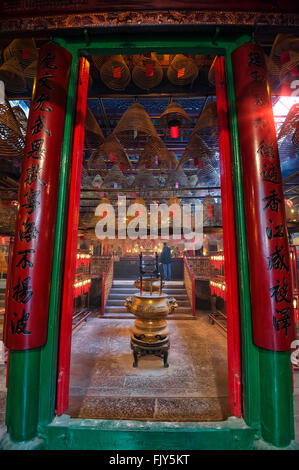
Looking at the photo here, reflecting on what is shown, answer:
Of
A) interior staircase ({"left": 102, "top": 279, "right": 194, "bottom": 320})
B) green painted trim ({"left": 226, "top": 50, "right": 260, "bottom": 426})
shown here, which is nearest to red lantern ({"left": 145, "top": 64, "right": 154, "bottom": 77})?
green painted trim ({"left": 226, "top": 50, "right": 260, "bottom": 426})

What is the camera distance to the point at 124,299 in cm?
866

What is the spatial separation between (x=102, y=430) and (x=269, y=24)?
12.7ft

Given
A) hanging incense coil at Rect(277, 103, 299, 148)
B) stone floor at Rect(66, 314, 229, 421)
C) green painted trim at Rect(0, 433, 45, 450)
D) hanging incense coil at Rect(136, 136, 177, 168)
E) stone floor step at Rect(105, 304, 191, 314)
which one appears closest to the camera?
green painted trim at Rect(0, 433, 45, 450)

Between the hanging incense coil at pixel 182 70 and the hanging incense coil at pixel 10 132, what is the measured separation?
2.65 metres

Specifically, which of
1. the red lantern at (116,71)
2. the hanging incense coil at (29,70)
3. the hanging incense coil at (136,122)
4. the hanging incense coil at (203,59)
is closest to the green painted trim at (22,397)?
the hanging incense coil at (136,122)

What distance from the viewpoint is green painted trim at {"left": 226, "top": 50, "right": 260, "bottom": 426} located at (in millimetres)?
1570

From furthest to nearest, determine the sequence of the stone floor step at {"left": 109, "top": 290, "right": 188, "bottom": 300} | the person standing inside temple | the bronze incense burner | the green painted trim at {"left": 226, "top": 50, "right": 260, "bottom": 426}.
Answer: the person standing inside temple
the stone floor step at {"left": 109, "top": 290, "right": 188, "bottom": 300}
the bronze incense burner
the green painted trim at {"left": 226, "top": 50, "right": 260, "bottom": 426}

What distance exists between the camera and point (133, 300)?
4059mm

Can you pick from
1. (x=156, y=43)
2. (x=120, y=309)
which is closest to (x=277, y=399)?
(x=156, y=43)

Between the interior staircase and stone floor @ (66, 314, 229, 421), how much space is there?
6.95 ft

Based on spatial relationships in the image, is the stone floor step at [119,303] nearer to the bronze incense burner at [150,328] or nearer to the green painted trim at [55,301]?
the bronze incense burner at [150,328]

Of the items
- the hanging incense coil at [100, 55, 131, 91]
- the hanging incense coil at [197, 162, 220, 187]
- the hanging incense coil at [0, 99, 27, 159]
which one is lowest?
the hanging incense coil at [0, 99, 27, 159]

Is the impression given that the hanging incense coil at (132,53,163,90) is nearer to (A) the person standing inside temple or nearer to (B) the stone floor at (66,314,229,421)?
(B) the stone floor at (66,314,229,421)

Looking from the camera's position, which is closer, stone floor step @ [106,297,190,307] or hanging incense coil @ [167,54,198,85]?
hanging incense coil @ [167,54,198,85]
